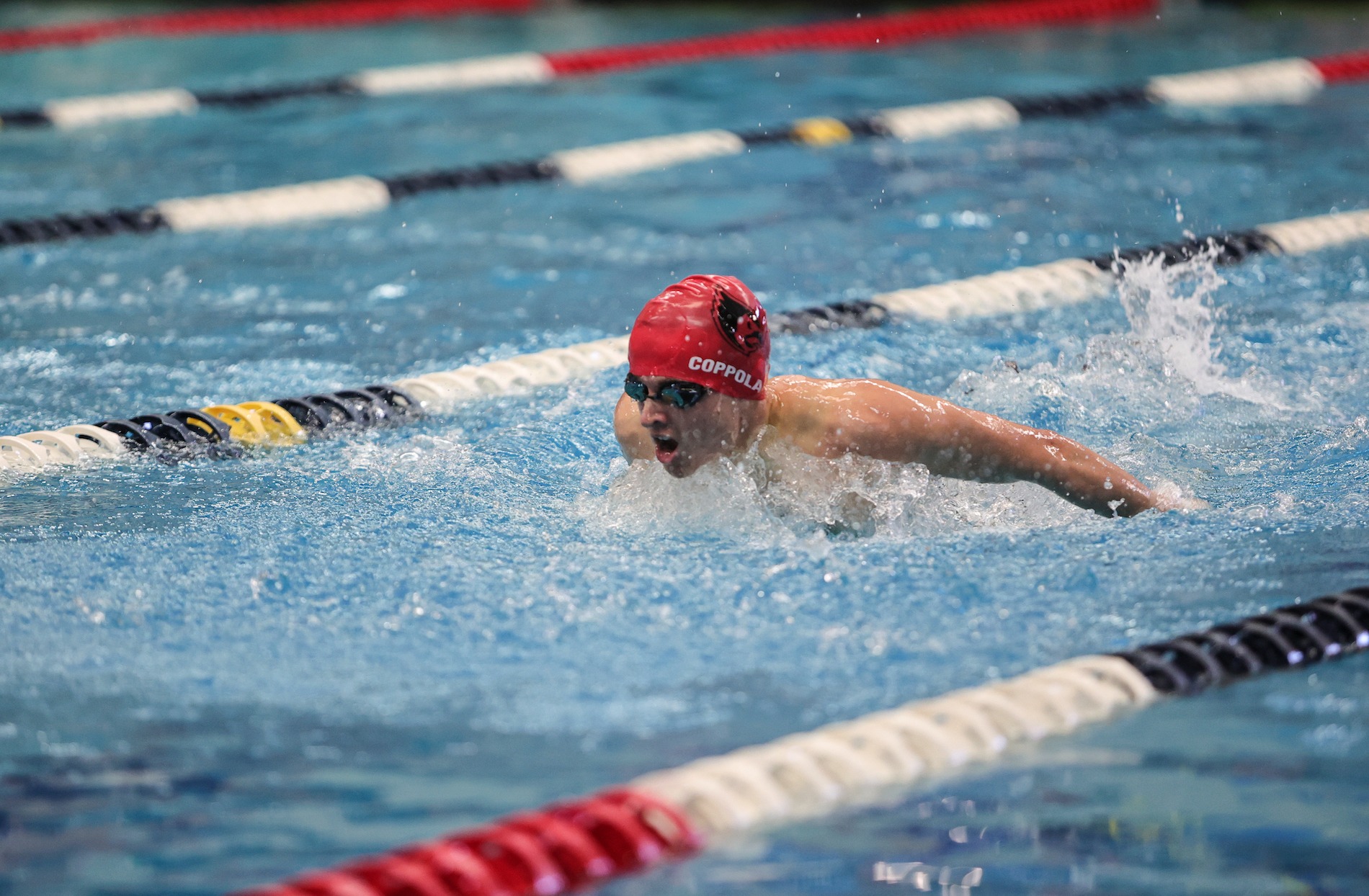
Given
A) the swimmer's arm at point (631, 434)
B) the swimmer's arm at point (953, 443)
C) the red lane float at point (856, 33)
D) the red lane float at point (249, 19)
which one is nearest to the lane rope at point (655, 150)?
the red lane float at point (856, 33)

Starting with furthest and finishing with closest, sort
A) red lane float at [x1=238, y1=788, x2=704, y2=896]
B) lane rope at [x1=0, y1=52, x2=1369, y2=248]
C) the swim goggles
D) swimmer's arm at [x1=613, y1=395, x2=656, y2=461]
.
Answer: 1. lane rope at [x1=0, y1=52, x2=1369, y2=248]
2. swimmer's arm at [x1=613, y1=395, x2=656, y2=461]
3. the swim goggles
4. red lane float at [x1=238, y1=788, x2=704, y2=896]

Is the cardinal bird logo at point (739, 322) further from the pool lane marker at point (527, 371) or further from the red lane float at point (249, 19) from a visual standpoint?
the red lane float at point (249, 19)

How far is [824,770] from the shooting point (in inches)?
94.0

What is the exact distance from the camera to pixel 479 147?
752cm

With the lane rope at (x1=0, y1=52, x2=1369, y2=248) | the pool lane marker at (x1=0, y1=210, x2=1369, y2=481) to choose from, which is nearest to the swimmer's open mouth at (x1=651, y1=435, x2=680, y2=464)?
the pool lane marker at (x1=0, y1=210, x2=1369, y2=481)

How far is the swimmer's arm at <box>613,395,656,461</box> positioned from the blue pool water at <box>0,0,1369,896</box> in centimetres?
6

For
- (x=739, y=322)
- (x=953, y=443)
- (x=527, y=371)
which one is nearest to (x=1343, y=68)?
(x=527, y=371)

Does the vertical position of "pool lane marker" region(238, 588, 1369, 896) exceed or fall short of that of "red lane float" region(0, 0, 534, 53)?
it falls short

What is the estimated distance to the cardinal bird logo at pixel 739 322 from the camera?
318cm

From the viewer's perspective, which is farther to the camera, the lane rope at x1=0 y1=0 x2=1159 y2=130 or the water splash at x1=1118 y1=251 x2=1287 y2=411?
the lane rope at x1=0 y1=0 x2=1159 y2=130

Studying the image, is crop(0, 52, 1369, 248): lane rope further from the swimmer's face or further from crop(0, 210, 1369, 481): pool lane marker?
the swimmer's face

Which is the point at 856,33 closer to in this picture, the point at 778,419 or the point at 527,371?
the point at 527,371

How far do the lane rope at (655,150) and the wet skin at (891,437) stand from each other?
346cm

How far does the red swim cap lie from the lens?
3141 mm
